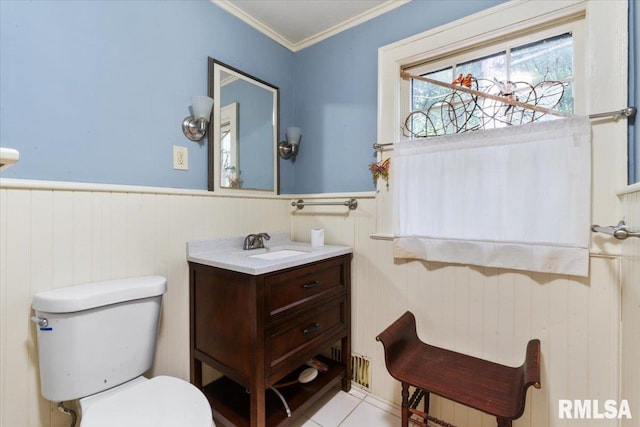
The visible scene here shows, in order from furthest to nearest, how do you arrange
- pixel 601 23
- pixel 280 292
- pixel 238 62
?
pixel 238 62 < pixel 280 292 < pixel 601 23

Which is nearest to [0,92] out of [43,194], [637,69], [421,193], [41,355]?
[43,194]

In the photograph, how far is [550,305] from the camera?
1163 mm

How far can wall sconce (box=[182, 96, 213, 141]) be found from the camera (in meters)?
1.43

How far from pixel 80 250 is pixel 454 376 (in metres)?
A: 1.60

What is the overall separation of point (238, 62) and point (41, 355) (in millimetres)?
1669

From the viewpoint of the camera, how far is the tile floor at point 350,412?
4.63 ft

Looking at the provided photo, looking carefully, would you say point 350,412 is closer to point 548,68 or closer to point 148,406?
point 148,406

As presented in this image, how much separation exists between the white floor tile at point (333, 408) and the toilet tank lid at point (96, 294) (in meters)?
1.03

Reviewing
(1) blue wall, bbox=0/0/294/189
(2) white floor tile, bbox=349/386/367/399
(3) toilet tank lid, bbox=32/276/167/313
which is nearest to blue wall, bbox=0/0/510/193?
(1) blue wall, bbox=0/0/294/189

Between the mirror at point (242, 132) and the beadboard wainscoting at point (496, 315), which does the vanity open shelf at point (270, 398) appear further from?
the mirror at point (242, 132)

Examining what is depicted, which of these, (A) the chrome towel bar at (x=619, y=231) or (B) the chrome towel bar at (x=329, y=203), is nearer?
(A) the chrome towel bar at (x=619, y=231)

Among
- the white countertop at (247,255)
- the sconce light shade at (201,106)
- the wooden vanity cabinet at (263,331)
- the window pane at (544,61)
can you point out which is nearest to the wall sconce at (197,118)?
the sconce light shade at (201,106)

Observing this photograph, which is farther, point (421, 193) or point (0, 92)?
point (421, 193)

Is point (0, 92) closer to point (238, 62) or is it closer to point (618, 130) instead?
point (238, 62)
